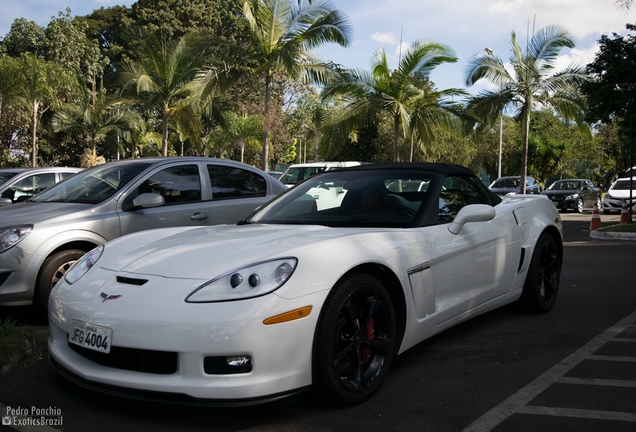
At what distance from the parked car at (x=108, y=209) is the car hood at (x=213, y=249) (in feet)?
5.26

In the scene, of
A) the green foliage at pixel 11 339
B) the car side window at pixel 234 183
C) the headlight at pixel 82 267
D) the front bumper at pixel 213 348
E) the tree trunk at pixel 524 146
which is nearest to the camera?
the front bumper at pixel 213 348

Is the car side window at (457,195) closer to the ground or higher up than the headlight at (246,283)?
higher up

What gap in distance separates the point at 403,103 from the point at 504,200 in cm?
1714

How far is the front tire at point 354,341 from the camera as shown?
323cm

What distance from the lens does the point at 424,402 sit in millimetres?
3521

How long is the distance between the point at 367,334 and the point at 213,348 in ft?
3.39

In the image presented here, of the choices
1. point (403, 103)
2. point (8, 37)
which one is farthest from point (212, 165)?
point (8, 37)

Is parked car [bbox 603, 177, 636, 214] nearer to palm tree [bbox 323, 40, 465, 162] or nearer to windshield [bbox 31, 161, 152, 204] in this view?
palm tree [bbox 323, 40, 465, 162]

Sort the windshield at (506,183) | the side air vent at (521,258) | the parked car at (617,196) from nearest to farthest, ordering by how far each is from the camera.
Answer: the side air vent at (521,258)
the parked car at (617,196)
the windshield at (506,183)

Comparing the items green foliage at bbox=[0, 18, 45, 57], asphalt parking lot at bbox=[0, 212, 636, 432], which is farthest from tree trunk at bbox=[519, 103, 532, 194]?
green foliage at bbox=[0, 18, 45, 57]

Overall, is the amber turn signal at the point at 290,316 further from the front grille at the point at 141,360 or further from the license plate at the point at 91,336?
the license plate at the point at 91,336

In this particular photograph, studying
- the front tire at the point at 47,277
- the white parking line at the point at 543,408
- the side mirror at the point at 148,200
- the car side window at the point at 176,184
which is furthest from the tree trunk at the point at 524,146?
the front tire at the point at 47,277

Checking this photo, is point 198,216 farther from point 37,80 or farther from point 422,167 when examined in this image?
point 37,80

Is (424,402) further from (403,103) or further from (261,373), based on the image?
(403,103)
